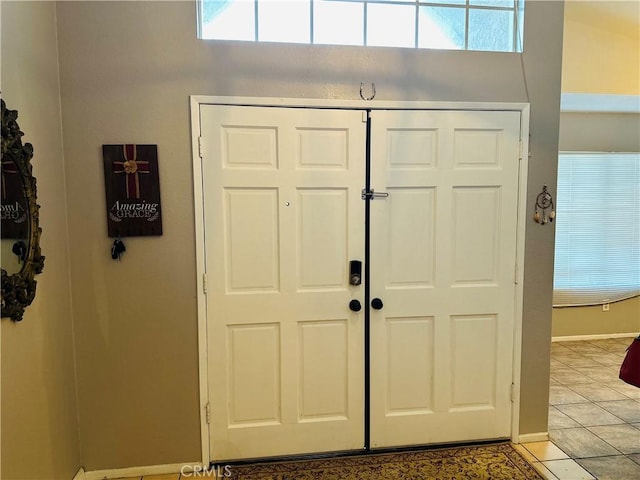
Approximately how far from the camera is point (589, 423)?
304 cm

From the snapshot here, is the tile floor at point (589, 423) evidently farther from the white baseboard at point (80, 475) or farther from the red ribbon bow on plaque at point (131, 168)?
the red ribbon bow on plaque at point (131, 168)

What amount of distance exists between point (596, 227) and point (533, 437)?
2.88 m

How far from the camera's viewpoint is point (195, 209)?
2.36m

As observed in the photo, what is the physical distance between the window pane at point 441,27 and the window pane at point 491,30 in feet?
0.22

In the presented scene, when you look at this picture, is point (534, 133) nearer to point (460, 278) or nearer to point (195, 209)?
point (460, 278)

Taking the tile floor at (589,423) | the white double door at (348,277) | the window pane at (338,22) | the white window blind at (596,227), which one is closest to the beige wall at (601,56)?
the white window blind at (596,227)

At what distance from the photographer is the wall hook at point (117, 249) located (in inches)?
90.4

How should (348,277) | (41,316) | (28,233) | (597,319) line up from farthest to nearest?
(597,319) → (348,277) → (41,316) → (28,233)

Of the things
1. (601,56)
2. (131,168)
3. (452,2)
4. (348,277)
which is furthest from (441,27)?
(601,56)

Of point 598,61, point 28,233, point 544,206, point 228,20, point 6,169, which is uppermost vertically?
point 598,61

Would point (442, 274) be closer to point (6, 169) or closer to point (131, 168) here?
point (131, 168)

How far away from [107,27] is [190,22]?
16.2 inches

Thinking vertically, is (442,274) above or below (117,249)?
below

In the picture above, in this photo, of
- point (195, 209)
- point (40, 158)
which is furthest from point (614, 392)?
point (40, 158)
